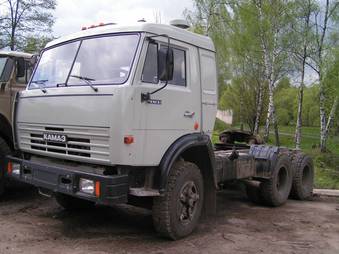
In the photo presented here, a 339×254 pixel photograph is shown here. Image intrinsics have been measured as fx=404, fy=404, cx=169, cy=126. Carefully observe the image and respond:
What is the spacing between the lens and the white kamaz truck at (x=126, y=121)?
15.2 feet

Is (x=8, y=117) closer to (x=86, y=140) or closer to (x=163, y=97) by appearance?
(x=86, y=140)

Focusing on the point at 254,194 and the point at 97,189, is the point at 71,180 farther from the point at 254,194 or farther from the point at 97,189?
the point at 254,194

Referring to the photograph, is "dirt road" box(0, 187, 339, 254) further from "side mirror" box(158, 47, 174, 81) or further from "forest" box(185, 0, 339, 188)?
"forest" box(185, 0, 339, 188)

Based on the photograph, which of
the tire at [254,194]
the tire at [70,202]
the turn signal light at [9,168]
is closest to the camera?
the turn signal light at [9,168]

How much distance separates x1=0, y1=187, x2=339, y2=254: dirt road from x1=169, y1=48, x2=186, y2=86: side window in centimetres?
211

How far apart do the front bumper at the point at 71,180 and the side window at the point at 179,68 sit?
4.96 feet

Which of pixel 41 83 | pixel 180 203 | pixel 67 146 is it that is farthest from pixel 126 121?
pixel 41 83

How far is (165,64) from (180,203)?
1.82 m

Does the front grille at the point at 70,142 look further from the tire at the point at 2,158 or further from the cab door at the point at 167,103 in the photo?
the tire at the point at 2,158

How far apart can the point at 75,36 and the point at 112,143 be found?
181 cm

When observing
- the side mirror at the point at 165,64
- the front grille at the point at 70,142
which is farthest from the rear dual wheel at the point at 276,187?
the front grille at the point at 70,142

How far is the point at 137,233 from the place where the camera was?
5629 millimetres

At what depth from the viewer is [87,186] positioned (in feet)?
15.3

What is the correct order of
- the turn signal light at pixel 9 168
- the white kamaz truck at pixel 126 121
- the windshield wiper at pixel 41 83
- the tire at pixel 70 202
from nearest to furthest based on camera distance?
1. the white kamaz truck at pixel 126 121
2. the windshield wiper at pixel 41 83
3. the turn signal light at pixel 9 168
4. the tire at pixel 70 202
